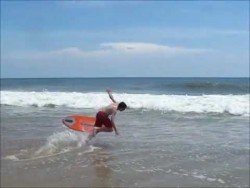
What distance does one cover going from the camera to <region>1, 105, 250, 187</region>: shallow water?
23.5 feet

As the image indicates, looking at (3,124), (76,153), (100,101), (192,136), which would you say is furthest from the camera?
Answer: (100,101)


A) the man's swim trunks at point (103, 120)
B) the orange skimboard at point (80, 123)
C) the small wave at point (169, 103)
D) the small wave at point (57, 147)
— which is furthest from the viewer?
the small wave at point (169, 103)

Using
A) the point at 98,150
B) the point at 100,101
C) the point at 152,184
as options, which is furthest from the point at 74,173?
the point at 100,101

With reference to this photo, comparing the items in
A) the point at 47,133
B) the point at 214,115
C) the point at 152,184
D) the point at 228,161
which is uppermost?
the point at 214,115

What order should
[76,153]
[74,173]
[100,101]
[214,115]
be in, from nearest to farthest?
[74,173], [76,153], [214,115], [100,101]

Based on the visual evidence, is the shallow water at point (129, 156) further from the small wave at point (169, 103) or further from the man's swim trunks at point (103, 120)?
the small wave at point (169, 103)

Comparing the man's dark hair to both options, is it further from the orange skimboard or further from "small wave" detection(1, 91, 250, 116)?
"small wave" detection(1, 91, 250, 116)

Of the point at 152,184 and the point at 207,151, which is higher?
the point at 207,151

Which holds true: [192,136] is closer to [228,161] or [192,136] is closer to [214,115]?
[228,161]

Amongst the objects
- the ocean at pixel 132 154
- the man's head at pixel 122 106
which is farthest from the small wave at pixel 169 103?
the man's head at pixel 122 106

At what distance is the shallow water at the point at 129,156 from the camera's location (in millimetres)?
7165

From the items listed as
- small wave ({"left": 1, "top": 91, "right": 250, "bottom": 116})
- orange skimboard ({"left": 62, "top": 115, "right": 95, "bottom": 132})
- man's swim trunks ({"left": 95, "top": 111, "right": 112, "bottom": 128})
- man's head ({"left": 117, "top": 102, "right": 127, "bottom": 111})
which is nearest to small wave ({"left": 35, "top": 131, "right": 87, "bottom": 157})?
orange skimboard ({"left": 62, "top": 115, "right": 95, "bottom": 132})

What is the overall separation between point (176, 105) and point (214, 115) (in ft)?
12.2

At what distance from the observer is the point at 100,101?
83.2 feet
